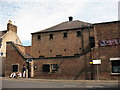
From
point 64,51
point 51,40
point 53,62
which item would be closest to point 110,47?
point 53,62

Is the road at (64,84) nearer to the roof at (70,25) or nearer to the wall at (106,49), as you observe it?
the wall at (106,49)

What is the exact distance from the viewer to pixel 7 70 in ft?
101

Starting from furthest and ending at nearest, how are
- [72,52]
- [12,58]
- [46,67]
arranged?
[72,52] → [12,58] → [46,67]

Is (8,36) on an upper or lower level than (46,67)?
upper

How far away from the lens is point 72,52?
105ft

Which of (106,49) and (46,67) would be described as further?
(46,67)

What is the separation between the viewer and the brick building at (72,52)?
901 inches

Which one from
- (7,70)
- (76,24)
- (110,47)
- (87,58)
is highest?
(76,24)

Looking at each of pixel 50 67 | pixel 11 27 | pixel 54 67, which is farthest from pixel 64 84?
pixel 11 27

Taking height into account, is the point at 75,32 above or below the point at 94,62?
above

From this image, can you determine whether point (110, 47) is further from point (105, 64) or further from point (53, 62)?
point (53, 62)

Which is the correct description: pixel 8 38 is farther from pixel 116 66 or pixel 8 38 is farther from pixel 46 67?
pixel 116 66

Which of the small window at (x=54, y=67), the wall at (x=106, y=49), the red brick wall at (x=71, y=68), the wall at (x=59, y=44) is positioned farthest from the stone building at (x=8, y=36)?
the wall at (x=106, y=49)

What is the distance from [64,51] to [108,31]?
11.5 m
